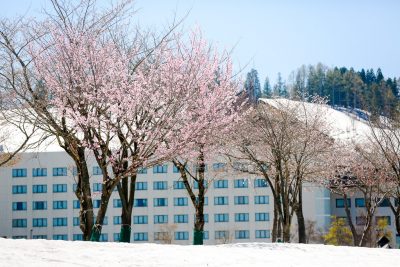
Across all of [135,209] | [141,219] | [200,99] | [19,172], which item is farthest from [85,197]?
[19,172]

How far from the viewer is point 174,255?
15742mm

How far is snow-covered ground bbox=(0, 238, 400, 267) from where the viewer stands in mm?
13552

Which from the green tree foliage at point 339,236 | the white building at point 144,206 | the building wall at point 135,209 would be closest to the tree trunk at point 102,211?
the green tree foliage at point 339,236

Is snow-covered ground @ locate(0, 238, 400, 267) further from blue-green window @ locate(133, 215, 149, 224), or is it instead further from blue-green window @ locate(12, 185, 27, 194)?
blue-green window @ locate(12, 185, 27, 194)

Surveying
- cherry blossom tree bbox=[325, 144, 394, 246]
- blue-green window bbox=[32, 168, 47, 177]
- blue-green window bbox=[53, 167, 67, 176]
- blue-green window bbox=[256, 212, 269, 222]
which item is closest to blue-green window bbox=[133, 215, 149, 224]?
blue-green window bbox=[53, 167, 67, 176]

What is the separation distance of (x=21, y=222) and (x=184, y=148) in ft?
264

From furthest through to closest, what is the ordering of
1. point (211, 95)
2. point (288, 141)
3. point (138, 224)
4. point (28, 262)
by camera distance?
1. point (138, 224)
2. point (288, 141)
3. point (211, 95)
4. point (28, 262)

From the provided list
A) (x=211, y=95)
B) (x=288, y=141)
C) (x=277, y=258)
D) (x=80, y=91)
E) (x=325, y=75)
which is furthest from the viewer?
(x=325, y=75)

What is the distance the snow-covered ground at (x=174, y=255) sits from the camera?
13.6 meters

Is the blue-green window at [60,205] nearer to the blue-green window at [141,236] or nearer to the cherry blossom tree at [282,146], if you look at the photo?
the blue-green window at [141,236]

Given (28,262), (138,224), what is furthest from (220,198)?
(28,262)

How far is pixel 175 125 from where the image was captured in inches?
785

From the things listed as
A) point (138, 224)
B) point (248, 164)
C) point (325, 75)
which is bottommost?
point (138, 224)

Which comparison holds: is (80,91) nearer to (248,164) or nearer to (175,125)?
(175,125)
